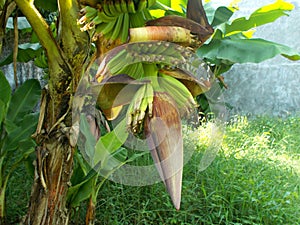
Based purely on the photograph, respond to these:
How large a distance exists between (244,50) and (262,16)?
0.22 metres

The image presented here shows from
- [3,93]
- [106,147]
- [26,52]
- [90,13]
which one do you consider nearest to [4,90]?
[3,93]

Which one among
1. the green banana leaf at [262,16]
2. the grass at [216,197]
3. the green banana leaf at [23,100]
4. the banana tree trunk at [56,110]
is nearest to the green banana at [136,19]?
the banana tree trunk at [56,110]

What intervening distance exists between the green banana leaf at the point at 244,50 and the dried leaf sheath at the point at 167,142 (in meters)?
0.91

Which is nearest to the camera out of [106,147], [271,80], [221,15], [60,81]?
[60,81]

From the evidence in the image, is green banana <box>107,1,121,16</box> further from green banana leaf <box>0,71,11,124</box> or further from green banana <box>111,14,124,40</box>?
green banana leaf <box>0,71,11,124</box>

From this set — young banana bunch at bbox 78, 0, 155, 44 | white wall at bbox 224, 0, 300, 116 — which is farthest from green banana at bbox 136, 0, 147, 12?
white wall at bbox 224, 0, 300, 116

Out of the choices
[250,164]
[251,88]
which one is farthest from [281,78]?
[250,164]

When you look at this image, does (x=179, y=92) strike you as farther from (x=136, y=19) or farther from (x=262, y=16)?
(x=262, y=16)

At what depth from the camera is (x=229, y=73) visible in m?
3.29

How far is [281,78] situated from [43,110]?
276 cm

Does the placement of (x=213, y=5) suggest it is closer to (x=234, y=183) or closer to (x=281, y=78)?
(x=234, y=183)

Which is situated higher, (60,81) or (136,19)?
(136,19)

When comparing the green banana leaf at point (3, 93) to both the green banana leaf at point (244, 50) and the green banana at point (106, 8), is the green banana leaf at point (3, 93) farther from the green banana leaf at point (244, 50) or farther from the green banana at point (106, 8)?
the green banana at point (106, 8)

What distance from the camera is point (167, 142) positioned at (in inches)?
12.4
